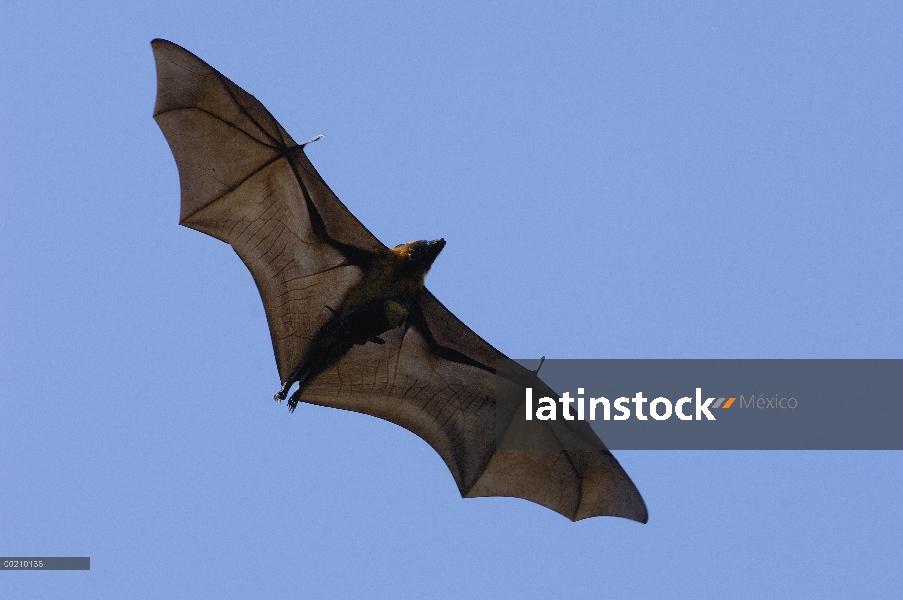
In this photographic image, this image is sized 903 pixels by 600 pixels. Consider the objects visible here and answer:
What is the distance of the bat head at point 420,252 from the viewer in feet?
37.8

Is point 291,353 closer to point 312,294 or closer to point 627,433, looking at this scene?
point 312,294

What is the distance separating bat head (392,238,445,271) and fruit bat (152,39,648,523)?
0.01 metres

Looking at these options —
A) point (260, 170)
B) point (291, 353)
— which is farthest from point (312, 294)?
point (260, 170)

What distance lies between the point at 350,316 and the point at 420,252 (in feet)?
3.91

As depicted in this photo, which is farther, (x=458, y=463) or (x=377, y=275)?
(x=458, y=463)

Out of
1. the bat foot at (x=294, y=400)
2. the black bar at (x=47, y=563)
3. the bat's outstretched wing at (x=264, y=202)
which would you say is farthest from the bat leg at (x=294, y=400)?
the black bar at (x=47, y=563)

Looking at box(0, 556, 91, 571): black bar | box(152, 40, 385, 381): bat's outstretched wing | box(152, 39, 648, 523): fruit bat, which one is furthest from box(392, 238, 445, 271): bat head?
box(0, 556, 91, 571): black bar

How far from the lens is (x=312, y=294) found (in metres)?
12.1

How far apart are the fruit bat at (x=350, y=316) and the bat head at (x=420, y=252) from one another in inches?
0.6

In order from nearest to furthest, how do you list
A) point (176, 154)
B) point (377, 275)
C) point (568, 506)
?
point (176, 154) < point (377, 275) < point (568, 506)

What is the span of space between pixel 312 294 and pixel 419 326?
146 cm

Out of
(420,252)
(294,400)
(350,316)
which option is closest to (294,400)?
(294,400)

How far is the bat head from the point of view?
37.8 ft

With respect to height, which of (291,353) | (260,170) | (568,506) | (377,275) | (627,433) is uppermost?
(260,170)
